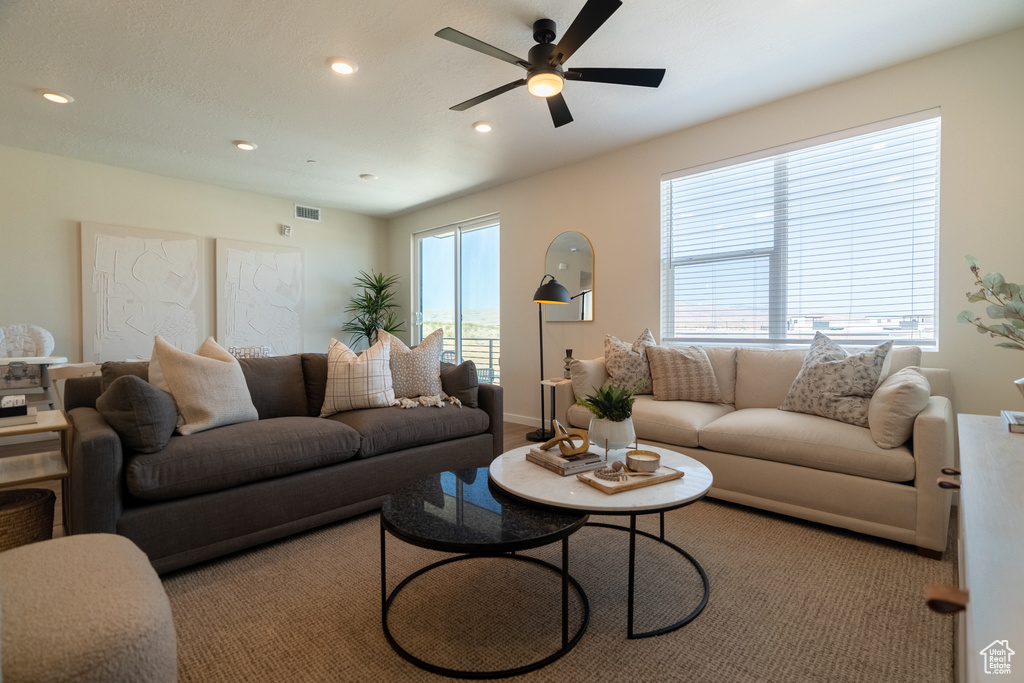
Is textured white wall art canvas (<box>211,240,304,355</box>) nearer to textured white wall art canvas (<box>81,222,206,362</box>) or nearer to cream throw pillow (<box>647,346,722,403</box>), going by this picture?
textured white wall art canvas (<box>81,222,206,362</box>)

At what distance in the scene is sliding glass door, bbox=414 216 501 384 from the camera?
5469 mm

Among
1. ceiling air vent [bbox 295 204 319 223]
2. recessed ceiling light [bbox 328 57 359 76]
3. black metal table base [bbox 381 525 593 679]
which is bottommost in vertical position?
black metal table base [bbox 381 525 593 679]

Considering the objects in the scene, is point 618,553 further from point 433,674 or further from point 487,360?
point 487,360

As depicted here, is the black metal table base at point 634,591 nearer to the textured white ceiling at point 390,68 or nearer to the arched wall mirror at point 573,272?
the textured white ceiling at point 390,68

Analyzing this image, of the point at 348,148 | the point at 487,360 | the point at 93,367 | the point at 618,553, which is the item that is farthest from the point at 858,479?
the point at 93,367

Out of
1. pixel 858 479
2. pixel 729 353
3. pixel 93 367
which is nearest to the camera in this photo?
pixel 858 479

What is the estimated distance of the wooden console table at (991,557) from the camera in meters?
0.47

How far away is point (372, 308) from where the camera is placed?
20.7ft

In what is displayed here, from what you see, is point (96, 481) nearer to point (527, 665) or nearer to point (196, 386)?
point (196, 386)

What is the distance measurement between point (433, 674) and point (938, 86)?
392 cm

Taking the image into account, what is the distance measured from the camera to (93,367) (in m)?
3.90

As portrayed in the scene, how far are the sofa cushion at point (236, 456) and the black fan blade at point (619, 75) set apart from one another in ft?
7.18

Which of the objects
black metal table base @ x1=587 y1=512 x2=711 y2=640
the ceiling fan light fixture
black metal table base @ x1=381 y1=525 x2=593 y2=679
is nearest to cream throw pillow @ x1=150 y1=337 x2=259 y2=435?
black metal table base @ x1=381 y1=525 x2=593 y2=679

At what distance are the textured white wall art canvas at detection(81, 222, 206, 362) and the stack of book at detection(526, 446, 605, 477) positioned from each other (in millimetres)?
4653
